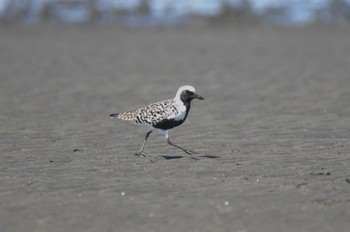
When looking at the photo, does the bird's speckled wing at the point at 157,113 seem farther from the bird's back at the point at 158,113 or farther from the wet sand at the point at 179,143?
the wet sand at the point at 179,143

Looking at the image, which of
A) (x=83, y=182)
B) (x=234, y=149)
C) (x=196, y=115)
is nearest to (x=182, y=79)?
(x=196, y=115)

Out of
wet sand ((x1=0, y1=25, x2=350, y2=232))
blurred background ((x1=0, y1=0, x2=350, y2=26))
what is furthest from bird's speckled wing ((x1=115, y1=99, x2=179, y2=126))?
blurred background ((x1=0, y1=0, x2=350, y2=26))

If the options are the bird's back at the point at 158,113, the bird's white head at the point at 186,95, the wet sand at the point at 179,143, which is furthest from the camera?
the bird's white head at the point at 186,95

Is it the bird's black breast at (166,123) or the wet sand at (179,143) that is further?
the bird's black breast at (166,123)

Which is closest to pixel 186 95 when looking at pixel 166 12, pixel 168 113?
pixel 168 113

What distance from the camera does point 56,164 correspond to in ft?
34.3

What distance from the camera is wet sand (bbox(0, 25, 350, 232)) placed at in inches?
317

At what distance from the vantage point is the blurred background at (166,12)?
121ft

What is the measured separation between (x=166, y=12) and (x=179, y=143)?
2731 cm

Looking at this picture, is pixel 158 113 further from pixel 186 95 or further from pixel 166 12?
pixel 166 12

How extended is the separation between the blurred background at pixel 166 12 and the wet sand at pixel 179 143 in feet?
35.2

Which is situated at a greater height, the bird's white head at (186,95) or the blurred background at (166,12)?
the bird's white head at (186,95)

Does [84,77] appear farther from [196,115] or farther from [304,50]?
[304,50]

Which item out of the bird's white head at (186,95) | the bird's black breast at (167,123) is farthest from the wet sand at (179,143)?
the bird's white head at (186,95)
